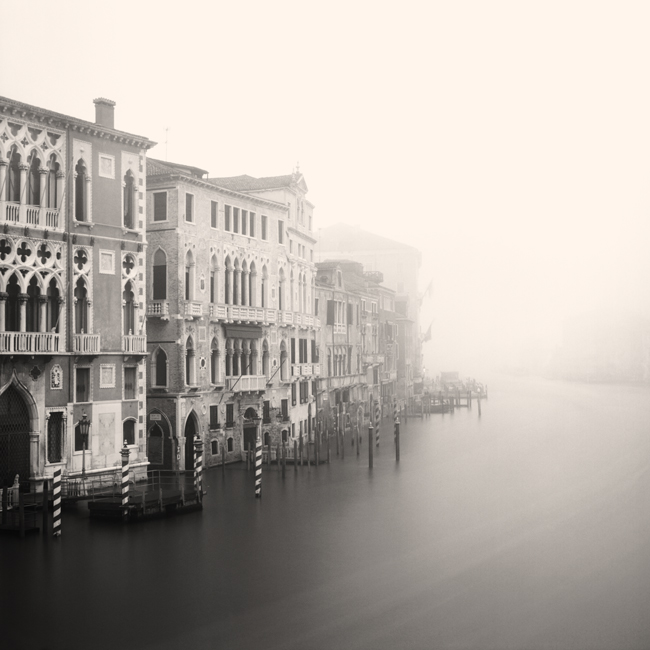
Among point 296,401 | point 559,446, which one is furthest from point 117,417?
point 559,446

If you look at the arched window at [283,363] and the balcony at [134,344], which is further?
the arched window at [283,363]

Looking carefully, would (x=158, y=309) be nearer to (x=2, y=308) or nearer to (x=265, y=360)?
(x=265, y=360)

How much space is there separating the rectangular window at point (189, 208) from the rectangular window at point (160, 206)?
2.13 ft

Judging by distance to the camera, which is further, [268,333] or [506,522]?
[268,333]

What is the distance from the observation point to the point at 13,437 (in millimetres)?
21438

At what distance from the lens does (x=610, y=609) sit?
1400 cm

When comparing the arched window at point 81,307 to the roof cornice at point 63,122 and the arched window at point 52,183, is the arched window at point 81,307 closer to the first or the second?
the arched window at point 52,183

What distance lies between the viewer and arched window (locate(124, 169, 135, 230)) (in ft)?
80.4

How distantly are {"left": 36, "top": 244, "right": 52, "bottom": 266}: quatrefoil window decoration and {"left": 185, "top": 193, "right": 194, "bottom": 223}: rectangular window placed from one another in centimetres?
664

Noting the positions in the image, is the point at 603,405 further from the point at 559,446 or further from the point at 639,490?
the point at 639,490

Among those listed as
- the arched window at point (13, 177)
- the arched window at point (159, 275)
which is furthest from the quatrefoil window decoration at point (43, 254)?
the arched window at point (159, 275)

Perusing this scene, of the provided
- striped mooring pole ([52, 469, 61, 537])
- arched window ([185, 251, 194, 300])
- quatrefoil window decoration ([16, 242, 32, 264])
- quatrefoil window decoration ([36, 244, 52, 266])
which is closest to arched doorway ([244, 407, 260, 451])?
arched window ([185, 251, 194, 300])

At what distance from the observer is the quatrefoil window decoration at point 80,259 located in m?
22.9

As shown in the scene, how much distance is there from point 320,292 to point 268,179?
7.10 m
